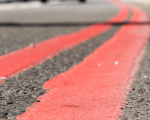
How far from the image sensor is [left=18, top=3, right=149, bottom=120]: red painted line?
337cm

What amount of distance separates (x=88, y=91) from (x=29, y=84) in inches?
35.6

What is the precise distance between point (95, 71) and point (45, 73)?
35.9 inches

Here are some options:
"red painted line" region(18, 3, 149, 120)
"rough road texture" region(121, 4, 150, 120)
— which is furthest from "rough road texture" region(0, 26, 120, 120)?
"rough road texture" region(121, 4, 150, 120)

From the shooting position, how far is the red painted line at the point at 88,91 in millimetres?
3365

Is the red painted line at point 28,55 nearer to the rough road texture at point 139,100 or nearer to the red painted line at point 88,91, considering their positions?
the red painted line at point 88,91

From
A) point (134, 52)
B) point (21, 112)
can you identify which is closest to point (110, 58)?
point (134, 52)

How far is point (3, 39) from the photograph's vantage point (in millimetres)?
10234

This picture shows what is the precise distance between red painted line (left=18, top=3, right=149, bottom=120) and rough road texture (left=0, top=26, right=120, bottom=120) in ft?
0.43

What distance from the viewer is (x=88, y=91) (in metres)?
4.29

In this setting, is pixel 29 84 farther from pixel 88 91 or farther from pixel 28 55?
pixel 28 55

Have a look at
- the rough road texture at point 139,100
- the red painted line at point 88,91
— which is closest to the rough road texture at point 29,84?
the red painted line at point 88,91

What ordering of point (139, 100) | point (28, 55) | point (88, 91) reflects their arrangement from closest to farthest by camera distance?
1. point (139, 100)
2. point (88, 91)
3. point (28, 55)

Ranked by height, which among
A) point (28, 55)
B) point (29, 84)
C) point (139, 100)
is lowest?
point (28, 55)

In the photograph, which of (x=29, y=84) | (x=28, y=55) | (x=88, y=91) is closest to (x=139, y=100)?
(x=88, y=91)
